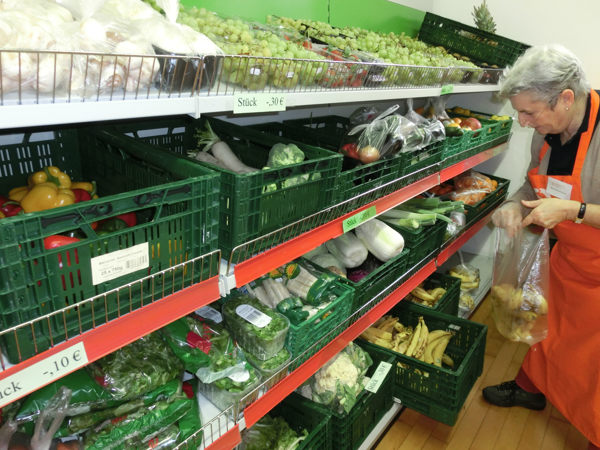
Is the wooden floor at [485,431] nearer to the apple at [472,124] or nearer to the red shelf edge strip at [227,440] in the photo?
the red shelf edge strip at [227,440]

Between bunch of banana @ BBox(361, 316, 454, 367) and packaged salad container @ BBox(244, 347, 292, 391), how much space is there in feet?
3.53

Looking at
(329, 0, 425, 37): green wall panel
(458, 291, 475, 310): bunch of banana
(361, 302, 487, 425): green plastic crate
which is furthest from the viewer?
(458, 291, 475, 310): bunch of banana

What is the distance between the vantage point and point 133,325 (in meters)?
0.96

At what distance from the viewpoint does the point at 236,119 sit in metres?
2.17

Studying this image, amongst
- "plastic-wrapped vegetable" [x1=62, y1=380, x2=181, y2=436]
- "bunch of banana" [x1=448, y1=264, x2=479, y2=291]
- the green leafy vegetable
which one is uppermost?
the green leafy vegetable

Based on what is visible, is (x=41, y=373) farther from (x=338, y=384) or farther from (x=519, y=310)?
(x=519, y=310)

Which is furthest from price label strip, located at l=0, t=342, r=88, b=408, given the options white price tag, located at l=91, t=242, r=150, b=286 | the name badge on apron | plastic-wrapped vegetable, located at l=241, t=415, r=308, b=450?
the name badge on apron

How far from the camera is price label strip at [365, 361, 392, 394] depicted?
6.40 ft

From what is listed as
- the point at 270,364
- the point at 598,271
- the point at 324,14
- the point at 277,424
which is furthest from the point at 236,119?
the point at 598,271

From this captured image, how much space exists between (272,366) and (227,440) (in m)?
0.25

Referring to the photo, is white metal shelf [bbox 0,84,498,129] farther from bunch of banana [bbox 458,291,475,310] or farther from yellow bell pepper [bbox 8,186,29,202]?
bunch of banana [bbox 458,291,475,310]

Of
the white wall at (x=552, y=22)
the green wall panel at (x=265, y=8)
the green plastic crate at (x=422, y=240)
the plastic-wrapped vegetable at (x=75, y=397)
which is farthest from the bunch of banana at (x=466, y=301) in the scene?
the plastic-wrapped vegetable at (x=75, y=397)

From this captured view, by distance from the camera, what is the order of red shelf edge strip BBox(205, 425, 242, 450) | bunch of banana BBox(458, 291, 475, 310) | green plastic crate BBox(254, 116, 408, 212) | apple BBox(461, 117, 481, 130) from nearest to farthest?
red shelf edge strip BBox(205, 425, 242, 450)
green plastic crate BBox(254, 116, 408, 212)
apple BBox(461, 117, 481, 130)
bunch of banana BBox(458, 291, 475, 310)

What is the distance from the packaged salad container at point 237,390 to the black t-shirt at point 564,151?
1721 mm
